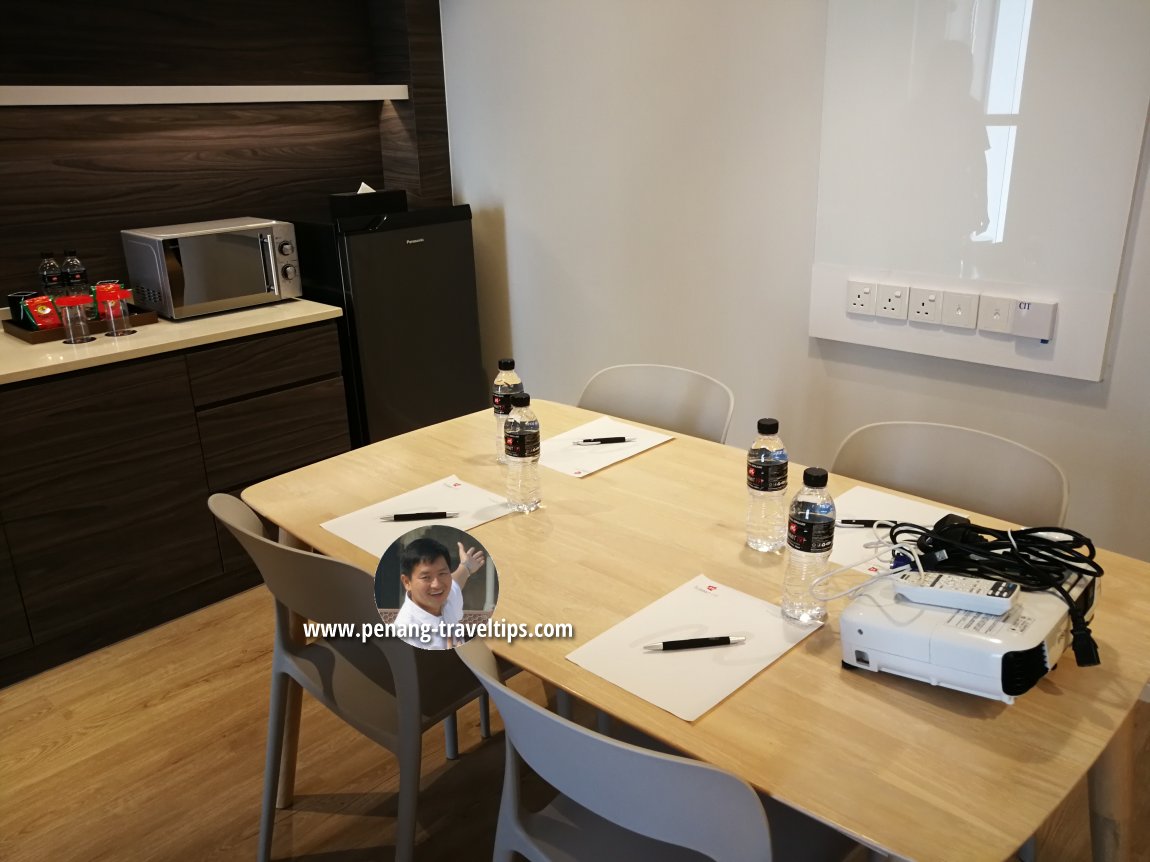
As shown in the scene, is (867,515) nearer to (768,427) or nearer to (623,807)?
(768,427)

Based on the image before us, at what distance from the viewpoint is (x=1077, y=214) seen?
2080 mm

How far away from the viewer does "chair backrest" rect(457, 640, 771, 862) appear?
0.92 meters

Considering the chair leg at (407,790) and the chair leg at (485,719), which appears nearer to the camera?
the chair leg at (407,790)

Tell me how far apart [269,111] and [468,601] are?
2.83 m

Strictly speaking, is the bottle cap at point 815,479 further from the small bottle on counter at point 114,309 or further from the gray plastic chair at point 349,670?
the small bottle on counter at point 114,309

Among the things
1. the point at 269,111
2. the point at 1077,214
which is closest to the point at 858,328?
the point at 1077,214

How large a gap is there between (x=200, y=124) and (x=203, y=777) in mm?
2256

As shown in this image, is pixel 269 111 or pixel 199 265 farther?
pixel 269 111

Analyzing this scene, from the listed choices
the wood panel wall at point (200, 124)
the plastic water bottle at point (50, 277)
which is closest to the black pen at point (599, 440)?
the plastic water bottle at point (50, 277)

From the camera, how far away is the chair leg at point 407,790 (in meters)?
1.51

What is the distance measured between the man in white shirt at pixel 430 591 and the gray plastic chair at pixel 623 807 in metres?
0.05

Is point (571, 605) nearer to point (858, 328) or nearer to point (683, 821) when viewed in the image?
point (683, 821)

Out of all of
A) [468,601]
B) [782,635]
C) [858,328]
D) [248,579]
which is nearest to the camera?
[468,601]

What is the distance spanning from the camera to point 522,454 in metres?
1.68
